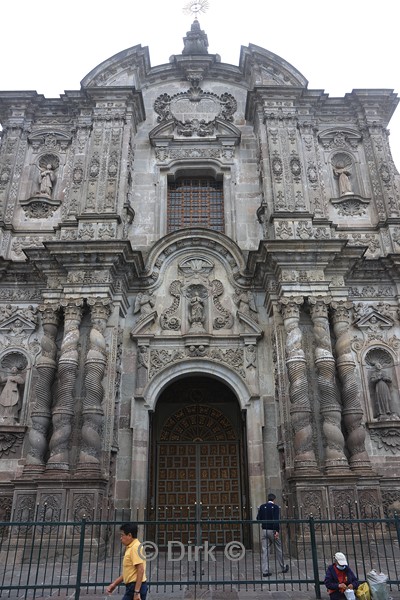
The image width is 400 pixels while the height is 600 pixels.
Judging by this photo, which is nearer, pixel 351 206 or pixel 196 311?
pixel 196 311

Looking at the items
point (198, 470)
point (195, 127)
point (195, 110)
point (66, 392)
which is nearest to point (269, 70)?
point (195, 110)

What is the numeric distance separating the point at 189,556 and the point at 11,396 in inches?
260

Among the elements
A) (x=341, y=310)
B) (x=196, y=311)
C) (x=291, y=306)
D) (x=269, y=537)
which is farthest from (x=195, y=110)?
(x=269, y=537)

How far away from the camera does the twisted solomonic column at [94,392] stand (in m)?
10.1

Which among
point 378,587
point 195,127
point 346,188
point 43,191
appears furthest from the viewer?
point 195,127

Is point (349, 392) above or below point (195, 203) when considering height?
below

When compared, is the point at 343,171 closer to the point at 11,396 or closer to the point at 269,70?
the point at 269,70

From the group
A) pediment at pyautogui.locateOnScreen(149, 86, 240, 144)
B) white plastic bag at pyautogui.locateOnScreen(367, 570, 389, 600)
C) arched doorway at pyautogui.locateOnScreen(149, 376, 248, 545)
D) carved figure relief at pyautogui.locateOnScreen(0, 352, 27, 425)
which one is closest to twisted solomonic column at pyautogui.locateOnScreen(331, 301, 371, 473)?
arched doorway at pyautogui.locateOnScreen(149, 376, 248, 545)

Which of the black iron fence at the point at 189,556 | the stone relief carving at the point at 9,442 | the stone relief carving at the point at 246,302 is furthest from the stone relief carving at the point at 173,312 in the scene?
the black iron fence at the point at 189,556

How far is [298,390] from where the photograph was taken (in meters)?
10.7

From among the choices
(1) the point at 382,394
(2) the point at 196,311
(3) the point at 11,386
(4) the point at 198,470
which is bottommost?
(4) the point at 198,470

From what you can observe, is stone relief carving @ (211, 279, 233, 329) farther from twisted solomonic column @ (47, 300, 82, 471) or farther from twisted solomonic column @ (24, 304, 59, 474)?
twisted solomonic column @ (24, 304, 59, 474)

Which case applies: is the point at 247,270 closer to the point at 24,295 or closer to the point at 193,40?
the point at 24,295

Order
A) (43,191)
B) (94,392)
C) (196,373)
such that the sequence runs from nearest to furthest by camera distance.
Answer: (94,392)
(196,373)
(43,191)
